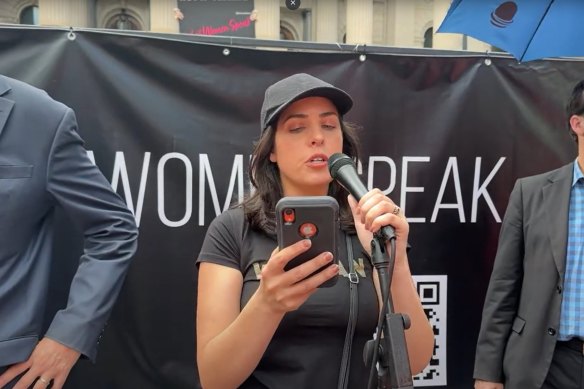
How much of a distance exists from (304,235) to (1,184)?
3.28 ft

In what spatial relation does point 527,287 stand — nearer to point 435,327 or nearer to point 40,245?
point 435,327

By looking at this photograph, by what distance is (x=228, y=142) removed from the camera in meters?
2.59

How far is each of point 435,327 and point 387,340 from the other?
185cm

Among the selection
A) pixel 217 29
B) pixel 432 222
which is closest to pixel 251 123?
pixel 432 222

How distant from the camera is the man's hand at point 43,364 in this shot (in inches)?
63.8

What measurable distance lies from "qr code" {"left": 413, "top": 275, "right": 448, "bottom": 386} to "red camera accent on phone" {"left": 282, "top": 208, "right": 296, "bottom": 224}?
181 cm

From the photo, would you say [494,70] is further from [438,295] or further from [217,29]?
[217,29]

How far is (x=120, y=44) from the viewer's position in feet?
8.06

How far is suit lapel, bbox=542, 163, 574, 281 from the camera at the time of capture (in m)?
2.23

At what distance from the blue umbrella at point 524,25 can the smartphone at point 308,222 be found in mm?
1742

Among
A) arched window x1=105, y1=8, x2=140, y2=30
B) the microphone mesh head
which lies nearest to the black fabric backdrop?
the microphone mesh head

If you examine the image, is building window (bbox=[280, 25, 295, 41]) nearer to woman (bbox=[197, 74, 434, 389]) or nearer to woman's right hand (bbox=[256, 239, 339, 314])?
woman (bbox=[197, 74, 434, 389])

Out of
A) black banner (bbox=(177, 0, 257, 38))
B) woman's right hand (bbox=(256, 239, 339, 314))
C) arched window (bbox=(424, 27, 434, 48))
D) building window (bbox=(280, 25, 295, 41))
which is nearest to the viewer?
woman's right hand (bbox=(256, 239, 339, 314))

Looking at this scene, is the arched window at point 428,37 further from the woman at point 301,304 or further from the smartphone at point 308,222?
the smartphone at point 308,222
